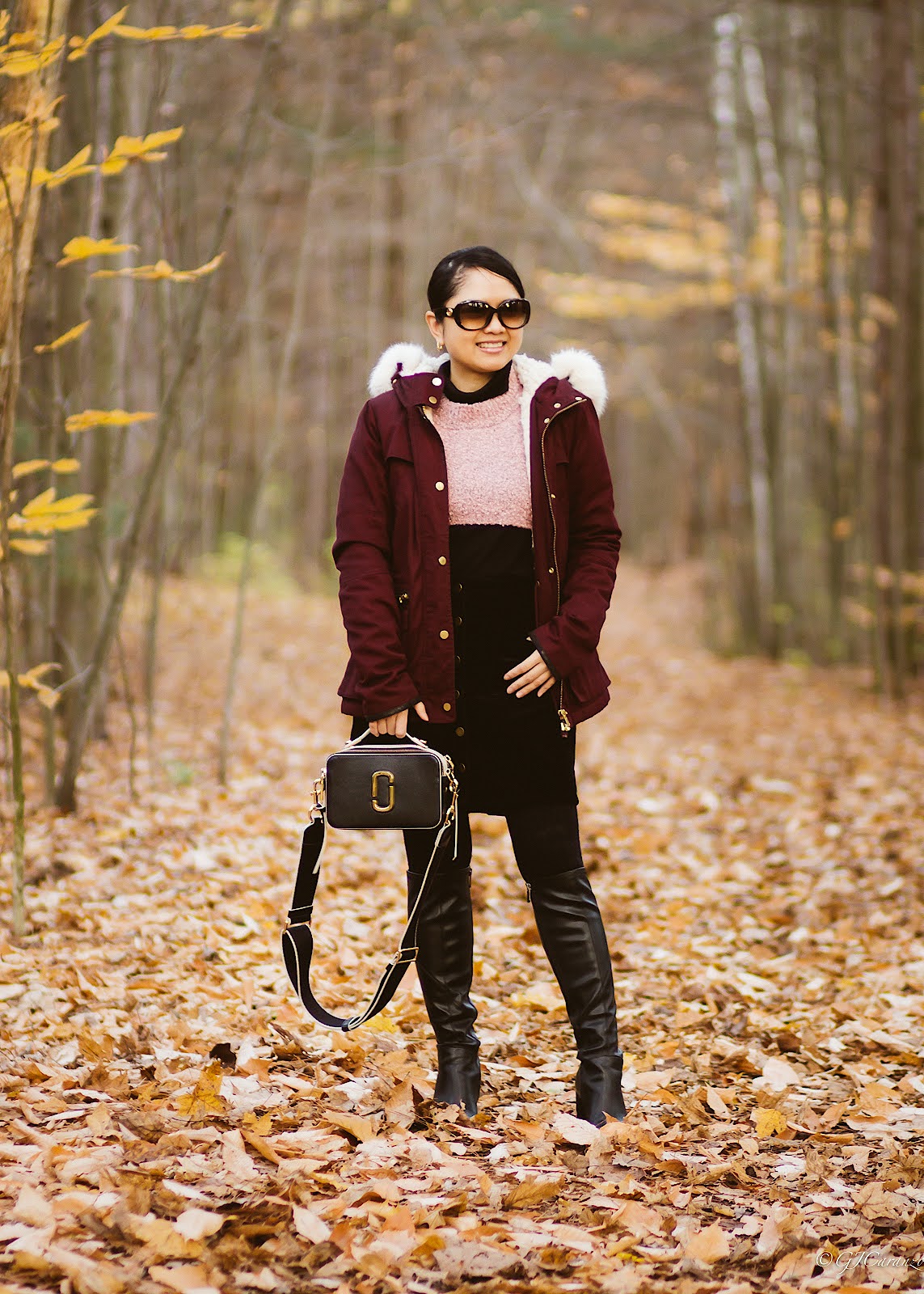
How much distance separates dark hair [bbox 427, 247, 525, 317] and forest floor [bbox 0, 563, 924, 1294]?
87.1 inches

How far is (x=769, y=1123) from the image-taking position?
350 cm

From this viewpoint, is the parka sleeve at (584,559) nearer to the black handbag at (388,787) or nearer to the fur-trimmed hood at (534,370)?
the fur-trimmed hood at (534,370)

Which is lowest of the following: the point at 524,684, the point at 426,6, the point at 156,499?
the point at 524,684

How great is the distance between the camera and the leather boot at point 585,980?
3389 mm

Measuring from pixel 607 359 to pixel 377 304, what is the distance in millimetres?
9688

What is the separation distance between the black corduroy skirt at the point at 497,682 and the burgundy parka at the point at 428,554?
56mm

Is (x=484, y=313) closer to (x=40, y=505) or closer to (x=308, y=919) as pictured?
(x=308, y=919)

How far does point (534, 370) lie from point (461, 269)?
0.33 m

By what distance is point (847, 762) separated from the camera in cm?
873

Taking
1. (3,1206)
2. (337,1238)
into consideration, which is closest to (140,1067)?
(3,1206)

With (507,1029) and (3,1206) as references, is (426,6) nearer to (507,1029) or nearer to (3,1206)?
(507,1029)

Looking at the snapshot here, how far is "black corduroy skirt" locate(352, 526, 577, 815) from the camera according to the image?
329 cm

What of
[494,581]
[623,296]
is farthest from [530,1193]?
[623,296]

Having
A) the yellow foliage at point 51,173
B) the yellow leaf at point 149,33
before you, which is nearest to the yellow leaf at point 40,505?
the yellow foliage at point 51,173
